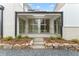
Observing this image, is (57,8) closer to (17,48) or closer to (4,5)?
(4,5)

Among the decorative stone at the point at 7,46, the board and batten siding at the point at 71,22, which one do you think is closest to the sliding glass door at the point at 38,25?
the board and batten siding at the point at 71,22

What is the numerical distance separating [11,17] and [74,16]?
18.9 feet

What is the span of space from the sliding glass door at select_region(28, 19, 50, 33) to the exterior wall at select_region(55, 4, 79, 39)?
51.7ft

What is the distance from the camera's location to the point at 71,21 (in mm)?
15797

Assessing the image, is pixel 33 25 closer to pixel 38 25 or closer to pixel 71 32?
pixel 38 25

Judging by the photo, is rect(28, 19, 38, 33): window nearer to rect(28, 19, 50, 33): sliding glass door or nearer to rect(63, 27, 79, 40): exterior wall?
rect(28, 19, 50, 33): sliding glass door

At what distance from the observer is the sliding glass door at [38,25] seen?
105 feet

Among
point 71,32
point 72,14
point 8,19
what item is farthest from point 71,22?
point 8,19

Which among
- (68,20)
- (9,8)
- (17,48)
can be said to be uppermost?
(9,8)

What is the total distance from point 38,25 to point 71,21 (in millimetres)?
17178

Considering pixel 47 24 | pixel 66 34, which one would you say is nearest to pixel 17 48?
pixel 66 34

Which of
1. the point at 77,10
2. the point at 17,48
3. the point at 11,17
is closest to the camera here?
the point at 17,48

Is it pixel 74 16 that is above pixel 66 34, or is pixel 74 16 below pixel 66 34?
above

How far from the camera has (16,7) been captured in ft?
57.1
